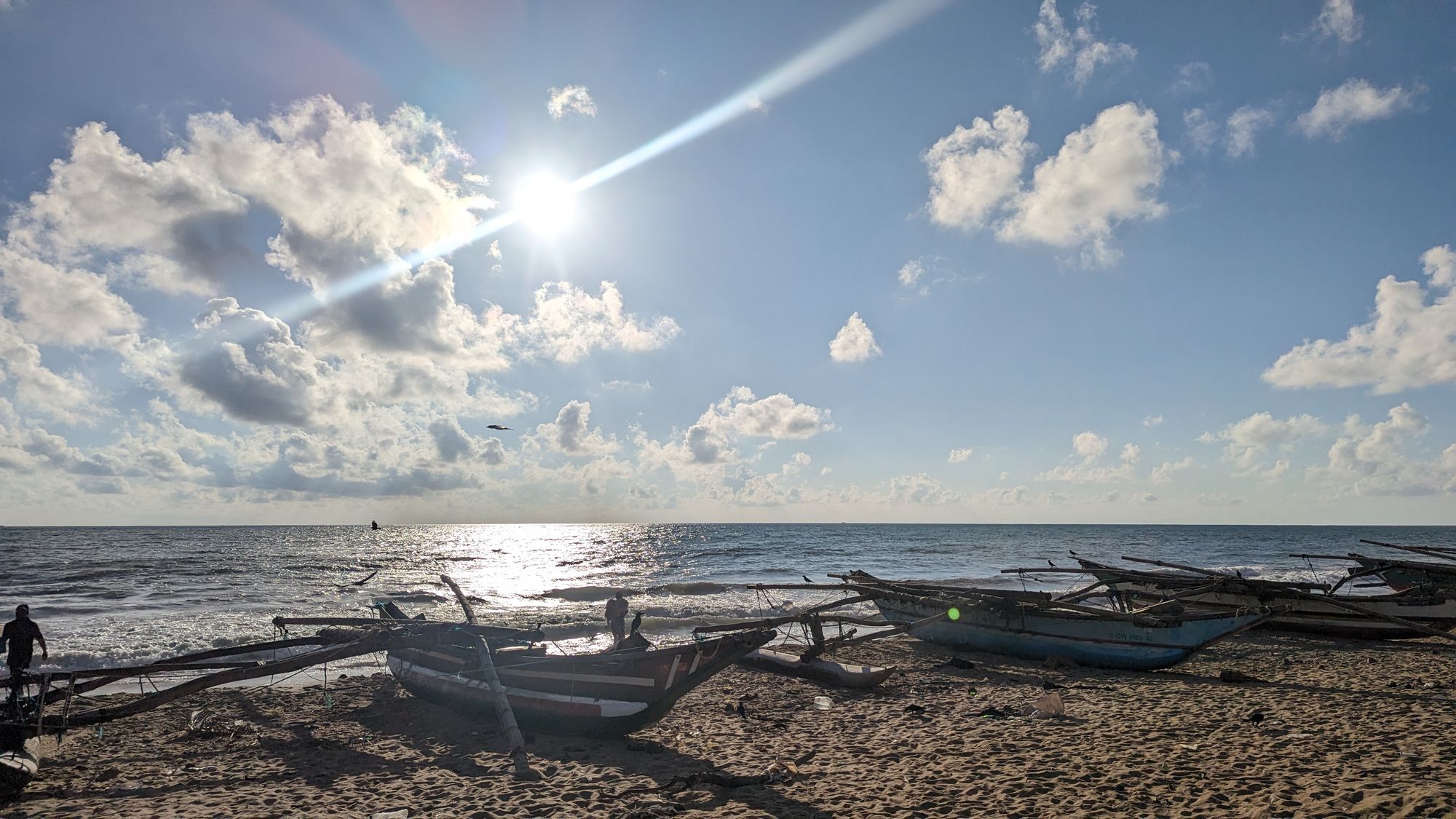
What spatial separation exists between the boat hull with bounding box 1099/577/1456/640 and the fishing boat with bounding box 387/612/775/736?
16.0m

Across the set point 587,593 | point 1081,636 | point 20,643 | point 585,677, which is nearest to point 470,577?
point 587,593

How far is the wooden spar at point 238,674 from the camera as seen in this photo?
10.8 m

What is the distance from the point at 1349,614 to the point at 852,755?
63.2ft

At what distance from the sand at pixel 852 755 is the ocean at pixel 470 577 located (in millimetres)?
6506


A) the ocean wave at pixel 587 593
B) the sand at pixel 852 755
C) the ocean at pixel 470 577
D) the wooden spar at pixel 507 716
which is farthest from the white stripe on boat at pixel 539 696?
the ocean wave at pixel 587 593

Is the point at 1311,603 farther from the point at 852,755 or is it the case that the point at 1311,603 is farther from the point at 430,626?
the point at 430,626

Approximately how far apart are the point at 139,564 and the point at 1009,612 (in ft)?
215

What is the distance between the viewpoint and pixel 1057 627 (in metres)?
17.9

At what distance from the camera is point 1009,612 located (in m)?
18.6

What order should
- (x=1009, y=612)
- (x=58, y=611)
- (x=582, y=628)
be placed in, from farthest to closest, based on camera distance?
(x=58, y=611) → (x=582, y=628) → (x=1009, y=612)

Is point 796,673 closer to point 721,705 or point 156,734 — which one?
point 721,705

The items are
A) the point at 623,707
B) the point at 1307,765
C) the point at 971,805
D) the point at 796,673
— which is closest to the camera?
the point at 971,805

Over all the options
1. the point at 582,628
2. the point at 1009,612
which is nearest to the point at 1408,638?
the point at 1009,612

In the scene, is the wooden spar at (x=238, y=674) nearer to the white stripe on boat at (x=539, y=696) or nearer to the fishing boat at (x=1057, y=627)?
the white stripe on boat at (x=539, y=696)
